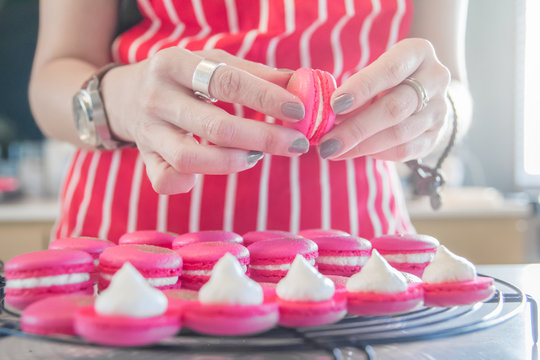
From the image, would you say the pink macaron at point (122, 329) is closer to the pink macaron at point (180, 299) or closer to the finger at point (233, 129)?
the pink macaron at point (180, 299)

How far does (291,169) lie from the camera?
3.05 feet

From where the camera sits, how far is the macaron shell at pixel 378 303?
0.49 metres

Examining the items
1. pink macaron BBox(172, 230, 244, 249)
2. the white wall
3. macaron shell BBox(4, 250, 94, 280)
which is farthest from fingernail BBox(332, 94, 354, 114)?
the white wall

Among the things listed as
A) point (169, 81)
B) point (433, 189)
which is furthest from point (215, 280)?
point (433, 189)

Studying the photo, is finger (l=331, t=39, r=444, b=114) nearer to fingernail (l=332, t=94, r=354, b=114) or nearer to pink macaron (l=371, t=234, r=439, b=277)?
fingernail (l=332, t=94, r=354, b=114)

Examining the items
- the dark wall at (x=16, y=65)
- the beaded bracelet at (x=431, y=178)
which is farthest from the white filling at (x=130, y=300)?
the dark wall at (x=16, y=65)

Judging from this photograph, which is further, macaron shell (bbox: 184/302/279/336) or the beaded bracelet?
the beaded bracelet

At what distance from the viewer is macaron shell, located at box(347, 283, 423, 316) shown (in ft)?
1.60

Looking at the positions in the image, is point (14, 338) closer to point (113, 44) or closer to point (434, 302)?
point (434, 302)

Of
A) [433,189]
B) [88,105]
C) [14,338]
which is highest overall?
→ [88,105]

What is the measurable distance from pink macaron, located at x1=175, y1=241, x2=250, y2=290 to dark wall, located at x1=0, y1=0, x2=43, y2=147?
234 cm

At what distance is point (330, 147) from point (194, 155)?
0.15 metres

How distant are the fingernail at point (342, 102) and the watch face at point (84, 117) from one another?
0.35m

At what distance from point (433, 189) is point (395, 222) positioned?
0.16m
